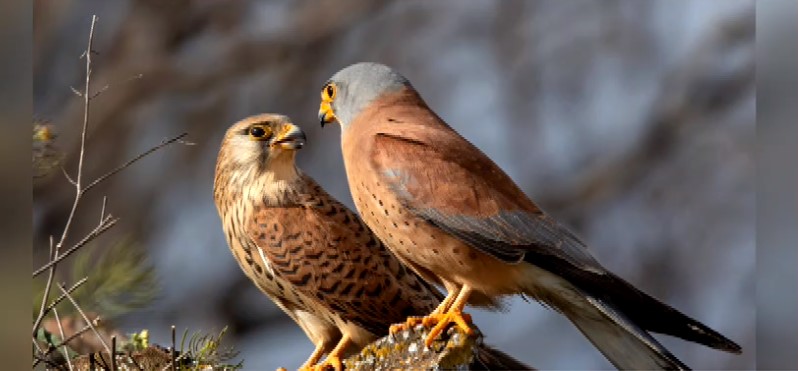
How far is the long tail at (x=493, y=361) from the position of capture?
2.47m

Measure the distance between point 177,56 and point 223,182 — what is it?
1.33m

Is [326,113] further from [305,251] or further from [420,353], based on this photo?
[420,353]

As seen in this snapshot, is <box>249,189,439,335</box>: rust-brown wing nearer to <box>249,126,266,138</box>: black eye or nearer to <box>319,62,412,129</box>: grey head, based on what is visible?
<box>249,126,266,138</box>: black eye

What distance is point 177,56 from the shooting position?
4.16 metres

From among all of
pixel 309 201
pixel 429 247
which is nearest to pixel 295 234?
pixel 309 201

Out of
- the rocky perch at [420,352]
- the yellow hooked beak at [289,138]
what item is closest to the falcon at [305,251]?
the yellow hooked beak at [289,138]

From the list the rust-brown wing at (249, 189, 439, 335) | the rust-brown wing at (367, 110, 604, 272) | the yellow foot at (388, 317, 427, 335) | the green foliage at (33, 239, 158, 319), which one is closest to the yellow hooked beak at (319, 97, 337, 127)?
the rust-brown wing at (367, 110, 604, 272)

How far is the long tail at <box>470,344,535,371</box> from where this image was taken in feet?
8.11

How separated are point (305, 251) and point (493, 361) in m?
0.56

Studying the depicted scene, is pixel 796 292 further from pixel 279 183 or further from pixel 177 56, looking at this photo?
pixel 177 56

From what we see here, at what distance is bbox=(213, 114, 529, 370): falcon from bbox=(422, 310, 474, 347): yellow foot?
0.35 m

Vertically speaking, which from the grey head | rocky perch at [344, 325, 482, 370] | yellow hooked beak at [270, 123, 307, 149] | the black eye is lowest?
rocky perch at [344, 325, 482, 370]

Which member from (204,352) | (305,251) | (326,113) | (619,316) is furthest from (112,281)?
(619,316)

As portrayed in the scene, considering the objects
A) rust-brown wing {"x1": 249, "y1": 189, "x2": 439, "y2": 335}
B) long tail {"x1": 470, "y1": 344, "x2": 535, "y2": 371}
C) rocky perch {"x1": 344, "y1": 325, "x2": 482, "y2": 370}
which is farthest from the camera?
rust-brown wing {"x1": 249, "y1": 189, "x2": 439, "y2": 335}
